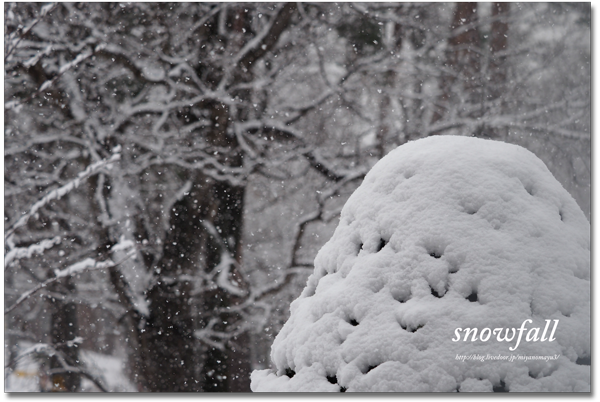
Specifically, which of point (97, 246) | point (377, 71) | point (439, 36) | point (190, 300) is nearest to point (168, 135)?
point (97, 246)

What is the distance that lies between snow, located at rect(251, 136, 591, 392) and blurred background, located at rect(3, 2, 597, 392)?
560 cm

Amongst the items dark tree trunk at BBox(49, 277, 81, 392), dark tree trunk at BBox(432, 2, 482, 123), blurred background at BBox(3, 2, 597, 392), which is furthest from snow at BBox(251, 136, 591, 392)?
dark tree trunk at BBox(49, 277, 81, 392)

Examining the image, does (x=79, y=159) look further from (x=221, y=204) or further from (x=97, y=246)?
(x=221, y=204)

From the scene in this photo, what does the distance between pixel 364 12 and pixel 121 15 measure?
163 inches

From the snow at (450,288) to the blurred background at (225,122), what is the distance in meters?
→ 5.60

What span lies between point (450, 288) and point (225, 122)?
21.9 feet

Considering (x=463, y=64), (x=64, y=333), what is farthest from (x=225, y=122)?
(x=64, y=333)

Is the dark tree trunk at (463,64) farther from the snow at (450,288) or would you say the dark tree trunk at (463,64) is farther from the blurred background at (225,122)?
the snow at (450,288)

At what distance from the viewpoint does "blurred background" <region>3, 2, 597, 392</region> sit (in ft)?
23.9

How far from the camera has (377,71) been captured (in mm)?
7695

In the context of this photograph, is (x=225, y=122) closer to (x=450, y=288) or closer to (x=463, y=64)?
(x=463, y=64)

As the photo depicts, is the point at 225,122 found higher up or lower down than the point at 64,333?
higher up

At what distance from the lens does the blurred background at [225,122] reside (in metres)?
7.28

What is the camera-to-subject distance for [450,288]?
1518 mm
